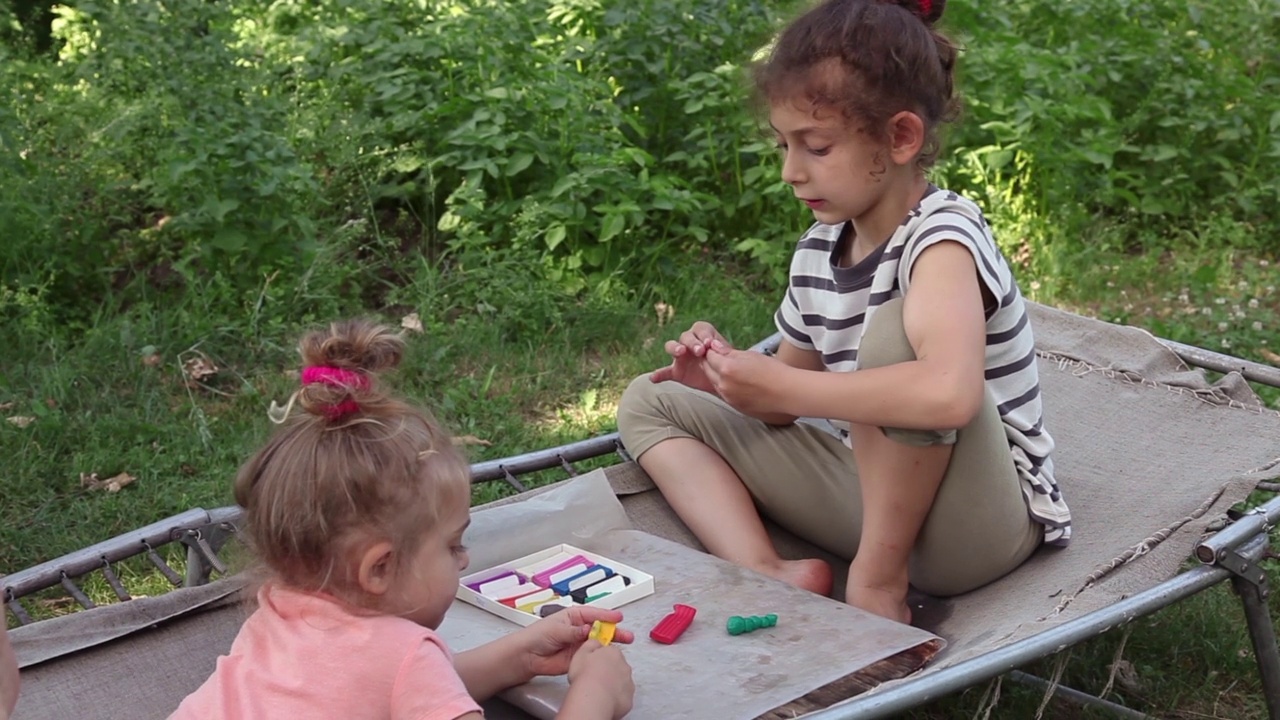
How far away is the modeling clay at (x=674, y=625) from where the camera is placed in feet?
7.61

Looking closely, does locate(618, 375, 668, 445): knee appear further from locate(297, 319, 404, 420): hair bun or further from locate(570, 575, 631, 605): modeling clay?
locate(297, 319, 404, 420): hair bun

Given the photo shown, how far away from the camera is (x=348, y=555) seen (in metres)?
1.73

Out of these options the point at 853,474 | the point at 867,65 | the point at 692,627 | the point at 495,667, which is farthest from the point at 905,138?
the point at 495,667

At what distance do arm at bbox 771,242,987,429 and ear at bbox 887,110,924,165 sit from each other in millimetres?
191

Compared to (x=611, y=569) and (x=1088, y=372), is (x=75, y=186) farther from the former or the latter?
(x=1088, y=372)

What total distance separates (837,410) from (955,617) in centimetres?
46

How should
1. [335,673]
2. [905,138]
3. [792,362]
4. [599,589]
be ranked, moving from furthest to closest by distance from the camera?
[792,362] → [599,589] → [905,138] → [335,673]

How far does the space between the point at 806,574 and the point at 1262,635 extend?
76 cm

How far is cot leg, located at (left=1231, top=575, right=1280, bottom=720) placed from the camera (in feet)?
7.46

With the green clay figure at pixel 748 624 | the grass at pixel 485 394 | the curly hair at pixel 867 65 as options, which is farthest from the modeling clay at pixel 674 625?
the curly hair at pixel 867 65

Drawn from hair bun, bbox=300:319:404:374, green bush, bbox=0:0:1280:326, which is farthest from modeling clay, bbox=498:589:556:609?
green bush, bbox=0:0:1280:326

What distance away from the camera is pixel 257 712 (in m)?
1.72

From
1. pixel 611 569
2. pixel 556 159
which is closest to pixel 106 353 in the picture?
pixel 556 159

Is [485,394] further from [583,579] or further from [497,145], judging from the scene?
[583,579]
